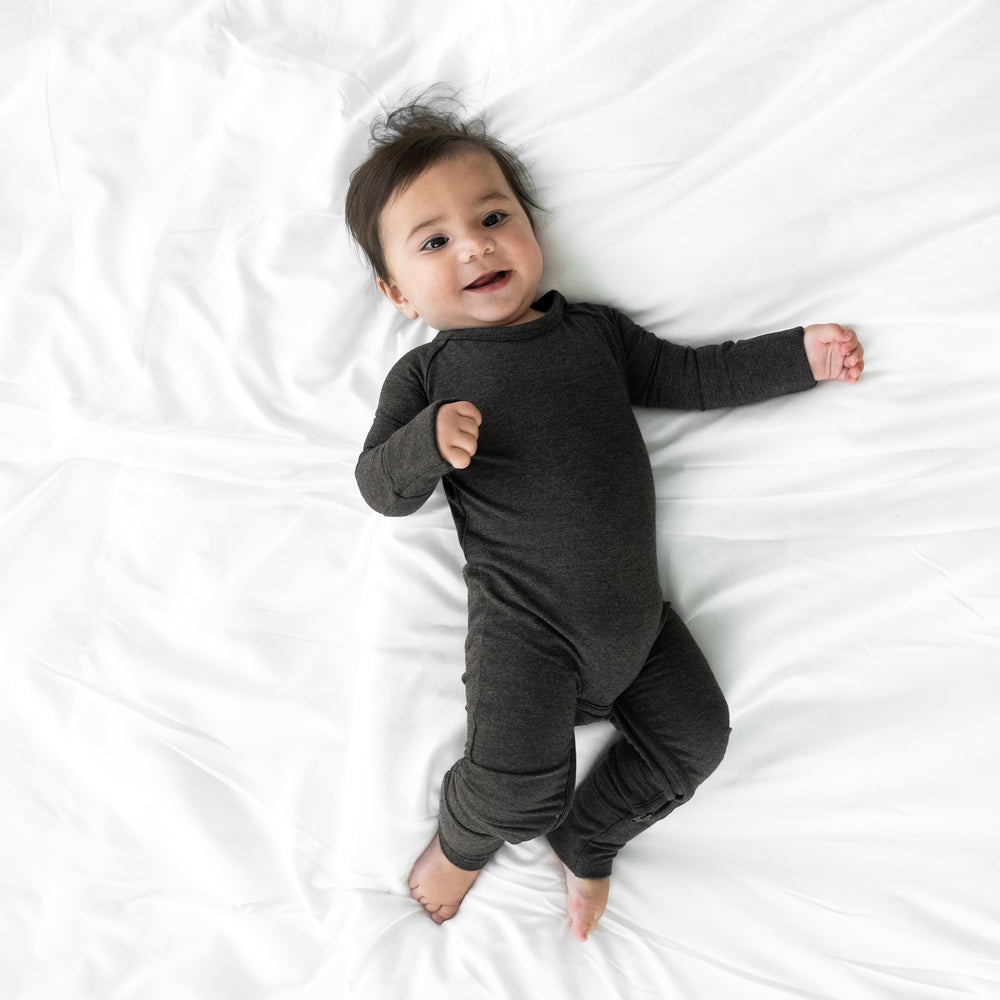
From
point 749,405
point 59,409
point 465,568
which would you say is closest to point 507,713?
point 465,568

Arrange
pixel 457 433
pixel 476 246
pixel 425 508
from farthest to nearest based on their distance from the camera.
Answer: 1. pixel 425 508
2. pixel 476 246
3. pixel 457 433

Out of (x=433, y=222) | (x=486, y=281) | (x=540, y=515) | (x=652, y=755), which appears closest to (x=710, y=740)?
(x=652, y=755)

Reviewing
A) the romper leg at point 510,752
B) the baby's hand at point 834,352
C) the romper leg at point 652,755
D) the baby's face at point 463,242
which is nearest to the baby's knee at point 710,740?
the romper leg at point 652,755

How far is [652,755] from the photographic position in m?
1.19

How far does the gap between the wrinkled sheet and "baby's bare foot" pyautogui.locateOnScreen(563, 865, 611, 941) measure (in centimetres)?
3

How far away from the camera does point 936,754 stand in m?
Answer: 1.13

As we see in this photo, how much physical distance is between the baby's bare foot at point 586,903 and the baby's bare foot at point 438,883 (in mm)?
145

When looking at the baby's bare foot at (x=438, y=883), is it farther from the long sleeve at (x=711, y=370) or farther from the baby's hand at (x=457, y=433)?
the long sleeve at (x=711, y=370)

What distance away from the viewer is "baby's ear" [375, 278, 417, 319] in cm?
128

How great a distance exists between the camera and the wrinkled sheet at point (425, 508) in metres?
1.14

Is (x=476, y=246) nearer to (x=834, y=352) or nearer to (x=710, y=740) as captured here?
(x=834, y=352)

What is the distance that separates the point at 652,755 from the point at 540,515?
0.37 meters

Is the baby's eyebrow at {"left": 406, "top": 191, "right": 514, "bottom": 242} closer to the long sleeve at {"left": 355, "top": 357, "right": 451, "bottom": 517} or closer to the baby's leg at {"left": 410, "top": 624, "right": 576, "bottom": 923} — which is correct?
the long sleeve at {"left": 355, "top": 357, "right": 451, "bottom": 517}

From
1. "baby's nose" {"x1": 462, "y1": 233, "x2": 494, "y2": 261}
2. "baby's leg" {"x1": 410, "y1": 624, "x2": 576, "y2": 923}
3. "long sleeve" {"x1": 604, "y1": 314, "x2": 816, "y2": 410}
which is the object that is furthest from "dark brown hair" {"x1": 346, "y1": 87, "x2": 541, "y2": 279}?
"baby's leg" {"x1": 410, "y1": 624, "x2": 576, "y2": 923}
